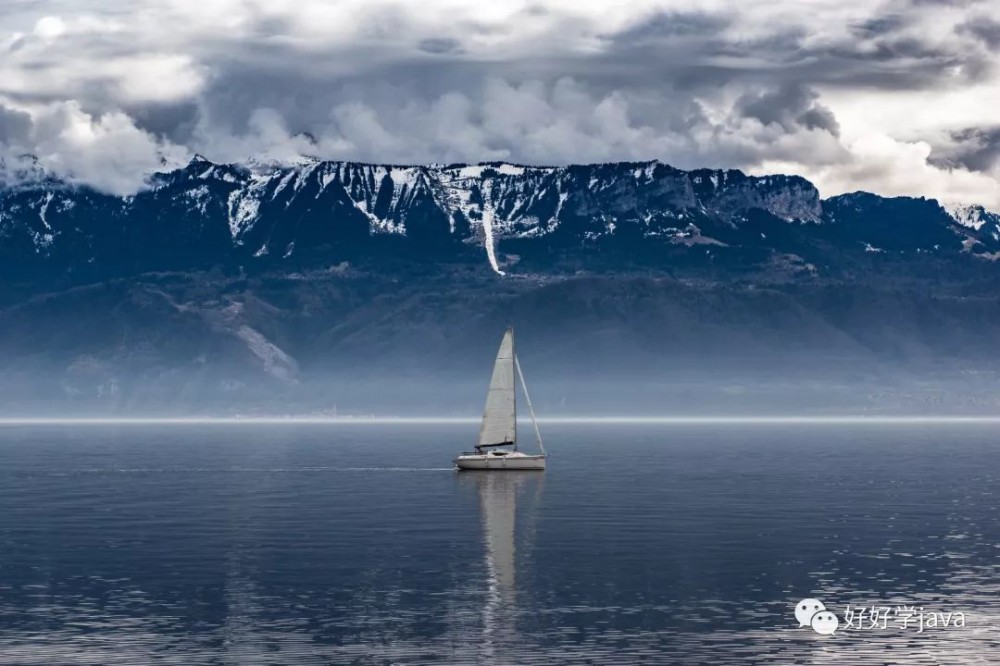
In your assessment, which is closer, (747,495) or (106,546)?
(106,546)

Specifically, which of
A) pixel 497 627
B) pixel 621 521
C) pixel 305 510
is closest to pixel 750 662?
pixel 497 627

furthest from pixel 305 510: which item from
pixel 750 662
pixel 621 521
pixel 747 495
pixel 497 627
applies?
pixel 750 662

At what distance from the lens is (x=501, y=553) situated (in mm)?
122188

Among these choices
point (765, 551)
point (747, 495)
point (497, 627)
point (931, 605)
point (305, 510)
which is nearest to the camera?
point (497, 627)

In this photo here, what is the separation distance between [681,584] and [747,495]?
273 ft

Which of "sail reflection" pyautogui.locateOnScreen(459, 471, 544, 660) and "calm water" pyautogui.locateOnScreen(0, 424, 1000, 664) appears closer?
"calm water" pyautogui.locateOnScreen(0, 424, 1000, 664)

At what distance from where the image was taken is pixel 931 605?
95812 mm

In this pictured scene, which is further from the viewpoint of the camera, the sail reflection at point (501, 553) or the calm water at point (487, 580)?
the sail reflection at point (501, 553)

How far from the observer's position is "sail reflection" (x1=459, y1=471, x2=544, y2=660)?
87562 millimetres

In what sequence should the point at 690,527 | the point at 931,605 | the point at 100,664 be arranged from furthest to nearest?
the point at 690,527 → the point at 931,605 → the point at 100,664

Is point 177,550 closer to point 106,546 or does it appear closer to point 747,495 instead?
point 106,546

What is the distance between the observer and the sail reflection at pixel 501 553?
8756cm

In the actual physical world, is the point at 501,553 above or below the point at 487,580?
above

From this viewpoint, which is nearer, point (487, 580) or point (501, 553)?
point (487, 580)
